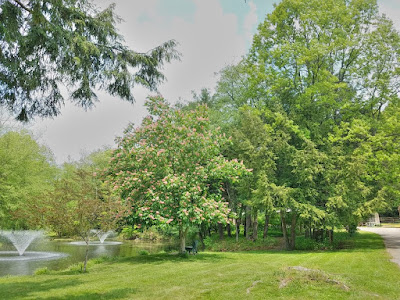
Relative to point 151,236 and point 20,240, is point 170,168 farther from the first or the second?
point 151,236

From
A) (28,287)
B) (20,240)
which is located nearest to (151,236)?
(20,240)

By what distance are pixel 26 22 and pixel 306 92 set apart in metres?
16.9

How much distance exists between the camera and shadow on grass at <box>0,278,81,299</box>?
8.12 meters

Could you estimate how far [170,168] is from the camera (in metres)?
15.6

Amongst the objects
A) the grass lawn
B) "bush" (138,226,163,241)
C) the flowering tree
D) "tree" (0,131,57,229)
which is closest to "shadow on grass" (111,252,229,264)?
the flowering tree

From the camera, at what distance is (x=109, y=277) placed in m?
10.8

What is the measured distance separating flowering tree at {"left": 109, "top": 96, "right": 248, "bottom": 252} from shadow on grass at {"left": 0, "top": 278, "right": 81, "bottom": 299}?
16.1 feet

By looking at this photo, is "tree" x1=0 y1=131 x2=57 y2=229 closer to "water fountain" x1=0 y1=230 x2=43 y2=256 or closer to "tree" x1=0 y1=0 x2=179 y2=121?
"water fountain" x1=0 y1=230 x2=43 y2=256

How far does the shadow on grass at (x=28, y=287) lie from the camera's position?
8.12 meters

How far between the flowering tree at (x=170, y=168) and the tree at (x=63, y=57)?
7.91 metres

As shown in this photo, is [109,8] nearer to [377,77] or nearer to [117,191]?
[117,191]

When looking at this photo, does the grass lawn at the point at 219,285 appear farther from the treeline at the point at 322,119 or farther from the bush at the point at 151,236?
the bush at the point at 151,236

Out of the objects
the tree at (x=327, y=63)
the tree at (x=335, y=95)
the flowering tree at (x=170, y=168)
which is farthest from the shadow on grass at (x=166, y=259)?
the tree at (x=327, y=63)

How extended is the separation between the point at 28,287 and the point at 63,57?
648cm
